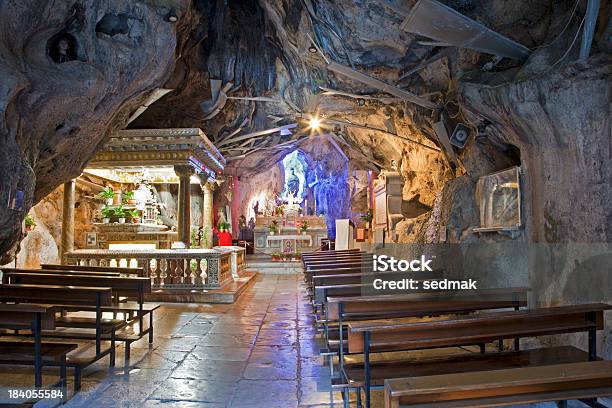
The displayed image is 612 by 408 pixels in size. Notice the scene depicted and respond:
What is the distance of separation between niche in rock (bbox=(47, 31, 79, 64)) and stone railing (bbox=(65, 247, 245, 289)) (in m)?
3.90

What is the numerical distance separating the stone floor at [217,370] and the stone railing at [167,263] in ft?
5.70

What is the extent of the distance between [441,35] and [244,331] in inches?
197

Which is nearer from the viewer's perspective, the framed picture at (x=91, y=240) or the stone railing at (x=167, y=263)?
the stone railing at (x=167, y=263)

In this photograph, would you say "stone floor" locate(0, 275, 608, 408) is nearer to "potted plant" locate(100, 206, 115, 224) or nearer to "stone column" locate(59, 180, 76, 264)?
"stone column" locate(59, 180, 76, 264)

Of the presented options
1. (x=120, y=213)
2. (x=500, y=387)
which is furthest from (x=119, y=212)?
(x=500, y=387)

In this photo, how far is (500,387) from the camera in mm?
1776

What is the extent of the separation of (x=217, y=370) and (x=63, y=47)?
451 centimetres

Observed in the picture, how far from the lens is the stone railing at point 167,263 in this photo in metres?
7.96

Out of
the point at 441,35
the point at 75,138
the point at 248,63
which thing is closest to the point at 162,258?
the point at 75,138

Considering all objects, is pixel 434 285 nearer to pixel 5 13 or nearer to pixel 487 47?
pixel 487 47

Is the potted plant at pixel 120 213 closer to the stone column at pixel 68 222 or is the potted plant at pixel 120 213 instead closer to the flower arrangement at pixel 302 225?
the stone column at pixel 68 222

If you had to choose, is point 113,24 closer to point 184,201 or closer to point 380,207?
point 184,201

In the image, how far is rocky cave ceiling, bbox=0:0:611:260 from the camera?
422 cm

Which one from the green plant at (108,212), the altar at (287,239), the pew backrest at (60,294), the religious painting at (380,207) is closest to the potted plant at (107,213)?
the green plant at (108,212)
